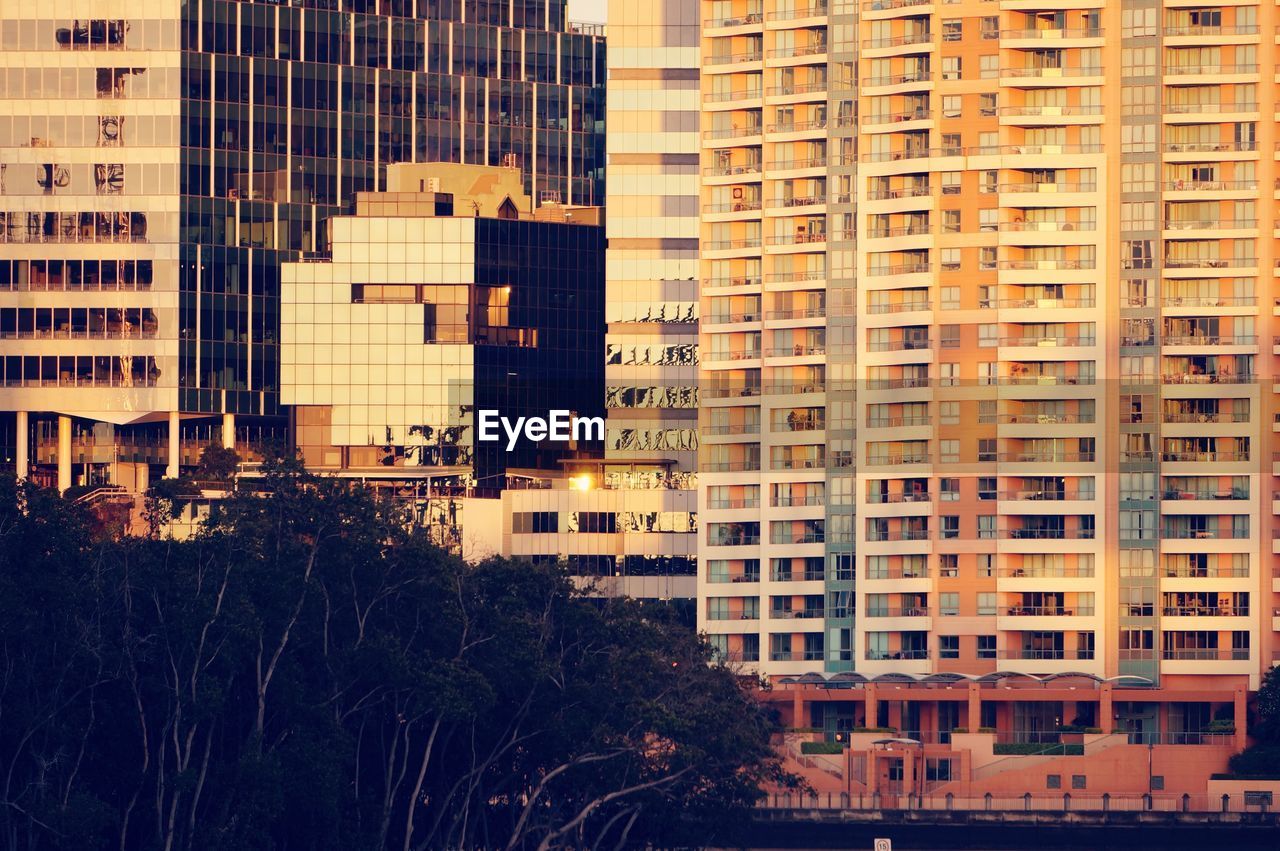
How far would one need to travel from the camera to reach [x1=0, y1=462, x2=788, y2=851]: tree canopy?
412 feet

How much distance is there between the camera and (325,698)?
13312cm

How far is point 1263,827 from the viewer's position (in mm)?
182375

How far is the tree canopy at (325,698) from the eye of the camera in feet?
412

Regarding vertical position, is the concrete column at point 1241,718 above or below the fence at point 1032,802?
above

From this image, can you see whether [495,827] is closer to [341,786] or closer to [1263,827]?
[341,786]

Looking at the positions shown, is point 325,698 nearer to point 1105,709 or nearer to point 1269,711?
point 1105,709

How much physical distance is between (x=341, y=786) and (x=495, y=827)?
16.6 meters

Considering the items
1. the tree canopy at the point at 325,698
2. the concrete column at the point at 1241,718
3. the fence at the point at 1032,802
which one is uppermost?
the tree canopy at the point at 325,698

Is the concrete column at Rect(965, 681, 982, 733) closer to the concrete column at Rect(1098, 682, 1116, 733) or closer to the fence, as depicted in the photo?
the concrete column at Rect(1098, 682, 1116, 733)

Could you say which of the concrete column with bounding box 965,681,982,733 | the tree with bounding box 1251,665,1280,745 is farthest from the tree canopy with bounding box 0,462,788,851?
the tree with bounding box 1251,665,1280,745

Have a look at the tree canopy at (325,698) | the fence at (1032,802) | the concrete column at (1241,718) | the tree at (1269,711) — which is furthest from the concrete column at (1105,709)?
the tree canopy at (325,698)

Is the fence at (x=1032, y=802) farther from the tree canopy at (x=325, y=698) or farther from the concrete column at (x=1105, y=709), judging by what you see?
the tree canopy at (x=325, y=698)

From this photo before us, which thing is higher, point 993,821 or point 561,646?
point 561,646

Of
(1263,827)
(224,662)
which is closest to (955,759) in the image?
(1263,827)
